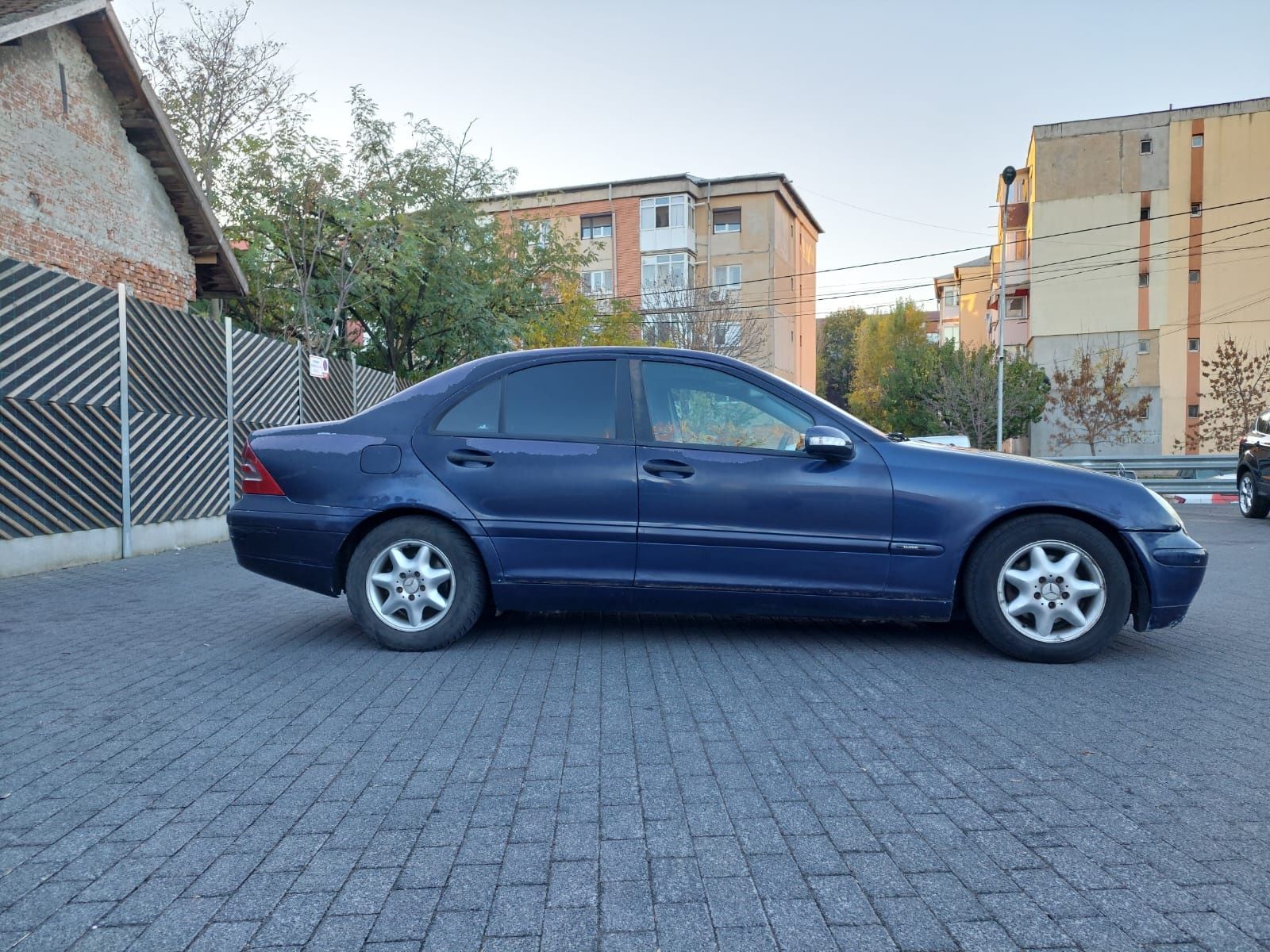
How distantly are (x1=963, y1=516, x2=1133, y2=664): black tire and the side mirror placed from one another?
88 cm

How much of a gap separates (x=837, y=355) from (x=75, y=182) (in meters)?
87.3

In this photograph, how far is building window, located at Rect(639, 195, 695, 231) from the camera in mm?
54094

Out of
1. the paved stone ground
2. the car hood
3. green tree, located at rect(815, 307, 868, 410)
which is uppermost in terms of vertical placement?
green tree, located at rect(815, 307, 868, 410)

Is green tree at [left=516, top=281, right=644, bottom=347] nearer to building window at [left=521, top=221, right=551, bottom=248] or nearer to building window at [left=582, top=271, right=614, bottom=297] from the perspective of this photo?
building window at [left=521, top=221, right=551, bottom=248]

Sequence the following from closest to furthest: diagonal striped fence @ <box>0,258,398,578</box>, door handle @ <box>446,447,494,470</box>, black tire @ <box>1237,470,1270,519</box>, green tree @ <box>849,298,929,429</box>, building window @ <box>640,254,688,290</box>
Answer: door handle @ <box>446,447,494,470</box>, diagonal striped fence @ <box>0,258,398,578</box>, black tire @ <box>1237,470,1270,519</box>, building window @ <box>640,254,688,290</box>, green tree @ <box>849,298,929,429</box>

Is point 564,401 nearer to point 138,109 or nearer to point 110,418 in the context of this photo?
point 110,418

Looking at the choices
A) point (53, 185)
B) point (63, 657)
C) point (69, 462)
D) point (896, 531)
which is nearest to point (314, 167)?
point (53, 185)

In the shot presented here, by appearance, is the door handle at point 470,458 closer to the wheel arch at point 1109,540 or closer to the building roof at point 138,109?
the wheel arch at point 1109,540

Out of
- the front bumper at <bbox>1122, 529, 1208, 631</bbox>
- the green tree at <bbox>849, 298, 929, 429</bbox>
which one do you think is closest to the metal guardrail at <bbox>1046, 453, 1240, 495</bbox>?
the front bumper at <bbox>1122, 529, 1208, 631</bbox>

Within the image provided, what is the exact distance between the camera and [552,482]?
547cm

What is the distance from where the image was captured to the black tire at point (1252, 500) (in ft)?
52.6

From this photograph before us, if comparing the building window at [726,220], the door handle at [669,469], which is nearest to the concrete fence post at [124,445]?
the door handle at [669,469]

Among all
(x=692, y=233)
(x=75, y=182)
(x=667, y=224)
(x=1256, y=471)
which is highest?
(x=667, y=224)

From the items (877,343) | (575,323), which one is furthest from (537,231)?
(877,343)
